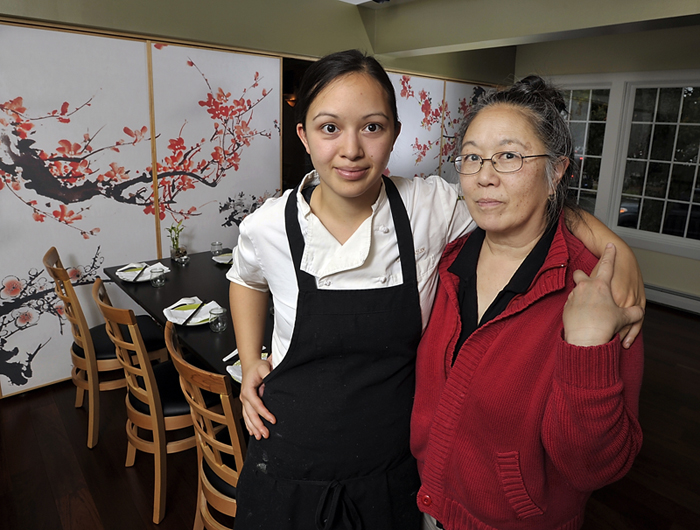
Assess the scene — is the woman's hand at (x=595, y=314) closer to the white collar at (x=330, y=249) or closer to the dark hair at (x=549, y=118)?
the dark hair at (x=549, y=118)

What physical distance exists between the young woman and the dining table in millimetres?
826

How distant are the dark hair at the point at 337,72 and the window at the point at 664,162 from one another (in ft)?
16.3

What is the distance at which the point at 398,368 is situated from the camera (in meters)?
1.17

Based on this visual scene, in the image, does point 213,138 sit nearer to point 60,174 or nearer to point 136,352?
point 60,174

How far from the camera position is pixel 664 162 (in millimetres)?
5023

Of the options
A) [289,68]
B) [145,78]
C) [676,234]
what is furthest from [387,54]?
[676,234]

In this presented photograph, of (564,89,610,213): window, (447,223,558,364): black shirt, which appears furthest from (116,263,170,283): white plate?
(564,89,610,213): window

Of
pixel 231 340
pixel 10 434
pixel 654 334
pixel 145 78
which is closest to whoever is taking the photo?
pixel 231 340

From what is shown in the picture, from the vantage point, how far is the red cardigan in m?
0.85

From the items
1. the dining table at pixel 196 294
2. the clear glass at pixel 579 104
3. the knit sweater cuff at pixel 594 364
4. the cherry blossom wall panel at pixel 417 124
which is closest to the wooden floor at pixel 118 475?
the dining table at pixel 196 294

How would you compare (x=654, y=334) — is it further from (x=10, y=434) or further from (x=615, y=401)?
(x=10, y=434)

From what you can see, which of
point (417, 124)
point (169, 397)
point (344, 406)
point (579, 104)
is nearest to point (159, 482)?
point (169, 397)

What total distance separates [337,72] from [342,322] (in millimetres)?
566

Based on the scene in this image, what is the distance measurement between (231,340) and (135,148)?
1942mm
